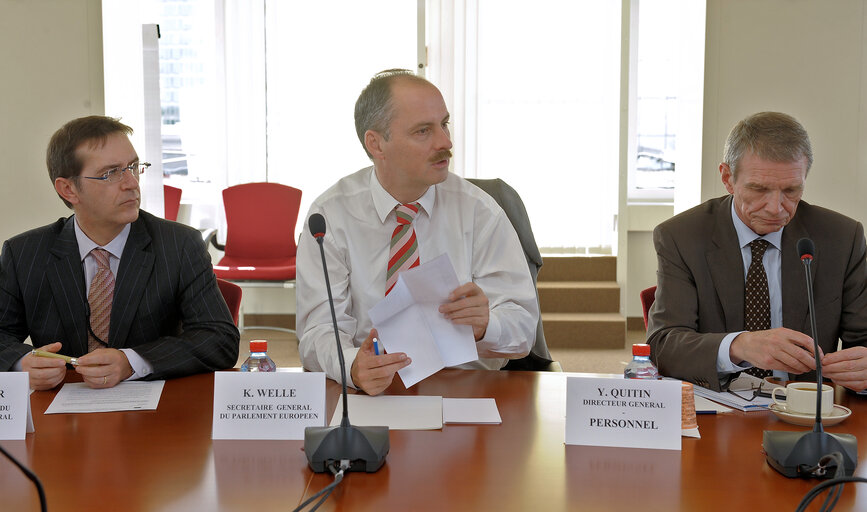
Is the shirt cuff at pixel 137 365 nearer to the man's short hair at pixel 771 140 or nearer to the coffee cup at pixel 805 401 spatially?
the coffee cup at pixel 805 401

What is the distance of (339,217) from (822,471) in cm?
145

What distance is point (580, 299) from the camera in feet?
20.1

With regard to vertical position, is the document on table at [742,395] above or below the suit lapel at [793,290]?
below

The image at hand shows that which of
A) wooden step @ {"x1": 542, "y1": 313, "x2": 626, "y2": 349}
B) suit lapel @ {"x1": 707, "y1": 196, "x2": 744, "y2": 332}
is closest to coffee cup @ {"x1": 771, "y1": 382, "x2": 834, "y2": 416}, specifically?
suit lapel @ {"x1": 707, "y1": 196, "x2": 744, "y2": 332}

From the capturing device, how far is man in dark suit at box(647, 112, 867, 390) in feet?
6.93

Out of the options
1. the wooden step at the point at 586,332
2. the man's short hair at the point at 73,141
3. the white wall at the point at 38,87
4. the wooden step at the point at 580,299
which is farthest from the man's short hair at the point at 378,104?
the wooden step at the point at 580,299

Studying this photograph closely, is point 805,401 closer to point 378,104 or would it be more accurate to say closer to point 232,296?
point 378,104

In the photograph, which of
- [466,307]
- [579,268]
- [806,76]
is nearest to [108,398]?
[466,307]

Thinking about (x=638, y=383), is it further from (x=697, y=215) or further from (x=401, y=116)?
(x=401, y=116)

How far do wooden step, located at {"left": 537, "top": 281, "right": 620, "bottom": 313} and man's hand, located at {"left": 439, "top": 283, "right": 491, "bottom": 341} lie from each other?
4.32 meters

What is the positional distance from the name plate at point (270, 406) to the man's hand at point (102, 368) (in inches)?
16.6

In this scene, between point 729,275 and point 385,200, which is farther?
point 385,200

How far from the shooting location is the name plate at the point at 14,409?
1.54 metres

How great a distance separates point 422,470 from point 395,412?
1.00 ft
